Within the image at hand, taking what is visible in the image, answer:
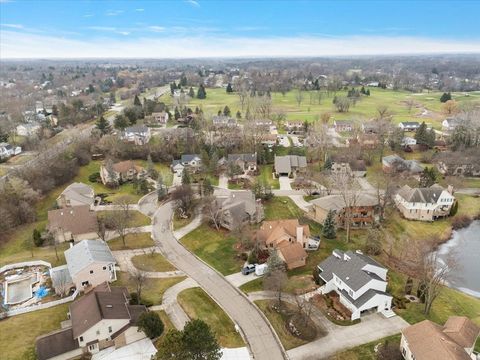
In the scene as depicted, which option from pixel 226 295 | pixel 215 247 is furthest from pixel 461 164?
pixel 226 295

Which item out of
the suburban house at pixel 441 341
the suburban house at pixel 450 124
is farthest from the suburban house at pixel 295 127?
the suburban house at pixel 441 341

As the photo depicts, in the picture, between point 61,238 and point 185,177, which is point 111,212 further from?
point 185,177

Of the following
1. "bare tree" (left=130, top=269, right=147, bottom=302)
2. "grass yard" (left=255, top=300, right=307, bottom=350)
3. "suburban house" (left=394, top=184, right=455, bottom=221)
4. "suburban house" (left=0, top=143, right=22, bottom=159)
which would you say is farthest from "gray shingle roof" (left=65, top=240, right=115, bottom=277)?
"suburban house" (left=0, top=143, right=22, bottom=159)

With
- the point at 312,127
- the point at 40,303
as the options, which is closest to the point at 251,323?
the point at 40,303

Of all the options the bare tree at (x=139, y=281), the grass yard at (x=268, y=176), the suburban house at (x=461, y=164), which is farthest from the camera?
the suburban house at (x=461, y=164)

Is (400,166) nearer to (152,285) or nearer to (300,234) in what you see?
(300,234)

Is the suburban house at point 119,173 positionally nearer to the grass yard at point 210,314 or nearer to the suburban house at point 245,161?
the suburban house at point 245,161
